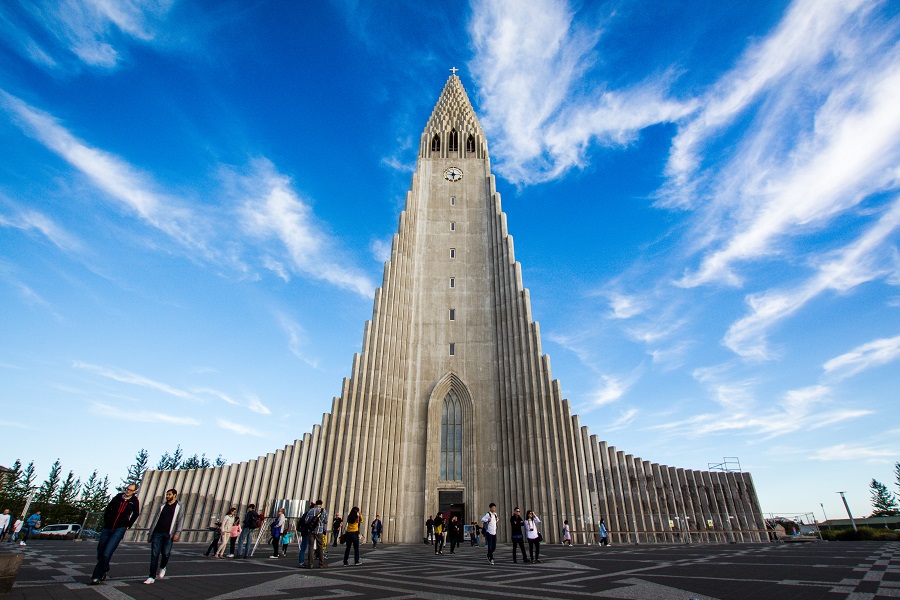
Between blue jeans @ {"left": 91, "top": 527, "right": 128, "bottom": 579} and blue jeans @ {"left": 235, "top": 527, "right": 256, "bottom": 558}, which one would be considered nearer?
blue jeans @ {"left": 91, "top": 527, "right": 128, "bottom": 579}

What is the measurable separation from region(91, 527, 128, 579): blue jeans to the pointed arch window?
22.0 meters

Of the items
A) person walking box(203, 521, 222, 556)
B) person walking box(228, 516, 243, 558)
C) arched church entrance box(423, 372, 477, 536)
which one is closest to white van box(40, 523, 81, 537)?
arched church entrance box(423, 372, 477, 536)

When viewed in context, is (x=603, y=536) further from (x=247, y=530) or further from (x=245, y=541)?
(x=247, y=530)

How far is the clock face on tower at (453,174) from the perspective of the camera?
39.0 meters

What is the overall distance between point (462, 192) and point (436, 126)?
976 centimetres

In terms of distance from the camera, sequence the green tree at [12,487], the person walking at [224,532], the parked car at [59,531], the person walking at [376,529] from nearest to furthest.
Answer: the person walking at [224,532] → the person walking at [376,529] → the parked car at [59,531] → the green tree at [12,487]

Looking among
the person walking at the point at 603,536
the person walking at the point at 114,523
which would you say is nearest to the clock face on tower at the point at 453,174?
the person walking at the point at 603,536

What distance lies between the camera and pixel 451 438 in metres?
28.8

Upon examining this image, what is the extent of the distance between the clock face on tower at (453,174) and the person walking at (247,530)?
3090 centimetres

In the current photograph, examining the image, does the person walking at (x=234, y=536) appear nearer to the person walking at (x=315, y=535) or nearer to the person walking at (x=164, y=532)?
the person walking at (x=315, y=535)

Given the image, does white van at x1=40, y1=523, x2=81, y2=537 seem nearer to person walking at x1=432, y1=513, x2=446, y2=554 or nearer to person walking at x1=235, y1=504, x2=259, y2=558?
person walking at x1=235, y1=504, x2=259, y2=558

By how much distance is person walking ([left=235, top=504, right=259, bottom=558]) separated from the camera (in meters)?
14.3

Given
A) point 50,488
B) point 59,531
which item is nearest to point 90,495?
point 50,488

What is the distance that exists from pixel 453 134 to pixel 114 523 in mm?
40927
